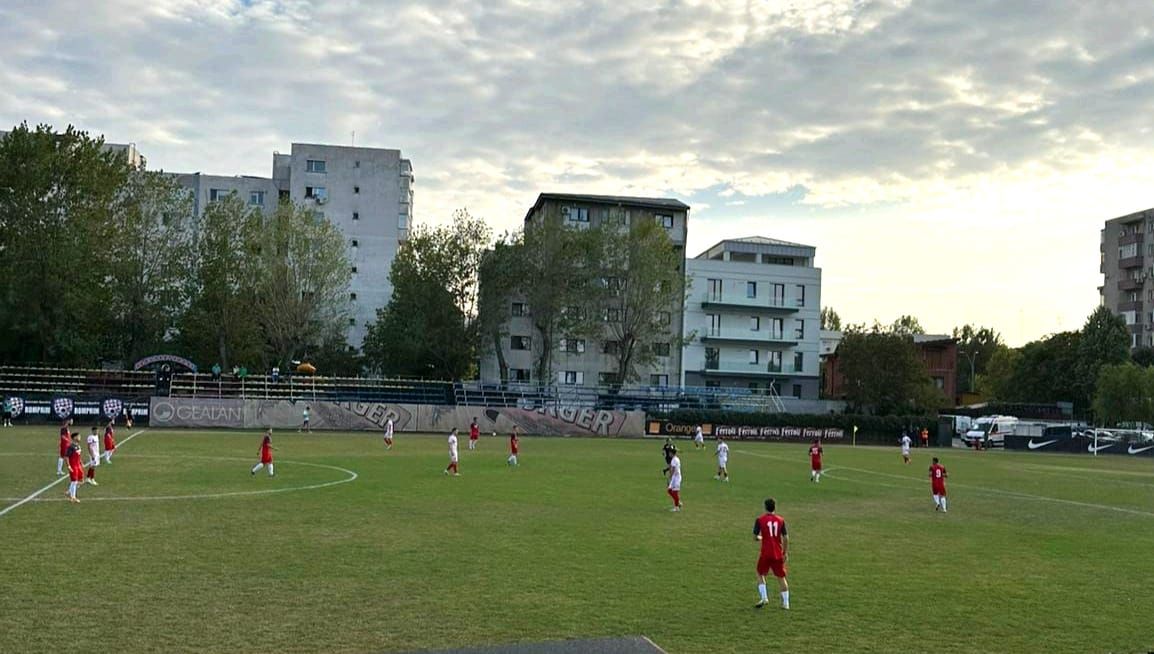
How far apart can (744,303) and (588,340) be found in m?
18.1

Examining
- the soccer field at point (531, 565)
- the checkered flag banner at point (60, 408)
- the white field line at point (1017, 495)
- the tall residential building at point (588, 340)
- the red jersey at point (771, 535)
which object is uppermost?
the tall residential building at point (588, 340)

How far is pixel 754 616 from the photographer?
14406 mm

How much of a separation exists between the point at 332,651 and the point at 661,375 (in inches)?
3466

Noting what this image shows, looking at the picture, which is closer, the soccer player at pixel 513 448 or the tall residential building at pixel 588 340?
the soccer player at pixel 513 448

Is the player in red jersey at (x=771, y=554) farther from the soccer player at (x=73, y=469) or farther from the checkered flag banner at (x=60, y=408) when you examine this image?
the checkered flag banner at (x=60, y=408)

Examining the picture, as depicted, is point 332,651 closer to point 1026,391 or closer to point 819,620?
point 819,620

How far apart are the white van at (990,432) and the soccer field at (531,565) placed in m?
50.7

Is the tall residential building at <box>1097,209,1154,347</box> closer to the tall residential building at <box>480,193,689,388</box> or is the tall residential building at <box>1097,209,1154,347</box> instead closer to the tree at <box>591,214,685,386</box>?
the tall residential building at <box>480,193,689,388</box>

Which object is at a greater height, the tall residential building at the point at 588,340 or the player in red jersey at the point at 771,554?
the tall residential building at the point at 588,340

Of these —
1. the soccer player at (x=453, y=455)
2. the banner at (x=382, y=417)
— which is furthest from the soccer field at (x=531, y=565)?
the banner at (x=382, y=417)

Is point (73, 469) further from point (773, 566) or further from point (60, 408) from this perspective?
point (60, 408)

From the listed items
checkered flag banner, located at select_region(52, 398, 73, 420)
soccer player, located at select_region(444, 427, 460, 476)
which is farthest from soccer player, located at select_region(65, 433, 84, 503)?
checkered flag banner, located at select_region(52, 398, 73, 420)

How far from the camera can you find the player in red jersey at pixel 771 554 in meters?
15.2

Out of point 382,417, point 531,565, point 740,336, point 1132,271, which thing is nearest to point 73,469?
point 531,565
